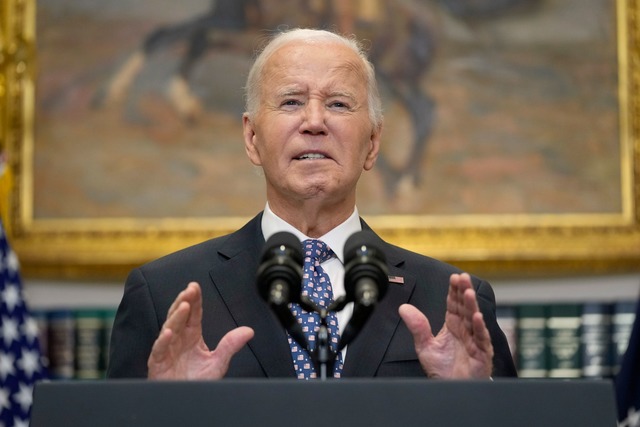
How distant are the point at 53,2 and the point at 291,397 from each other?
15.5ft

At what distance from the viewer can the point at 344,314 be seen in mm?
3121

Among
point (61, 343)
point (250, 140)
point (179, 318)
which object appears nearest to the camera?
point (179, 318)

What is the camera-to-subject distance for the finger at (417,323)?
259cm

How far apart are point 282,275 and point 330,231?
1027 millimetres

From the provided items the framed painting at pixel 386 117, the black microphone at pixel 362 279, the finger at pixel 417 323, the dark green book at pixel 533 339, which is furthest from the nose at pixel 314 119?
the dark green book at pixel 533 339

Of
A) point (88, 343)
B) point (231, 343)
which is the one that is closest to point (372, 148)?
point (231, 343)

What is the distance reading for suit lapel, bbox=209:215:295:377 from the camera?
298cm

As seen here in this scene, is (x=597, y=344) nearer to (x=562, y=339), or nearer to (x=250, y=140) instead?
(x=562, y=339)

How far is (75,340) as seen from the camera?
5762 mm

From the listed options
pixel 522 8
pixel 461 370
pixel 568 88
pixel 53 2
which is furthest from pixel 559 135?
pixel 461 370

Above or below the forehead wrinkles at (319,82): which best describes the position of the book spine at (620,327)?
below

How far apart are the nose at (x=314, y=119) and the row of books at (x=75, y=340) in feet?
9.26

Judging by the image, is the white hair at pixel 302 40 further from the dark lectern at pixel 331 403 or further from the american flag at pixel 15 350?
the american flag at pixel 15 350

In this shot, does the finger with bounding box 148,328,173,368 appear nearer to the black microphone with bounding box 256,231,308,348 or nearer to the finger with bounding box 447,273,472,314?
the black microphone with bounding box 256,231,308,348
